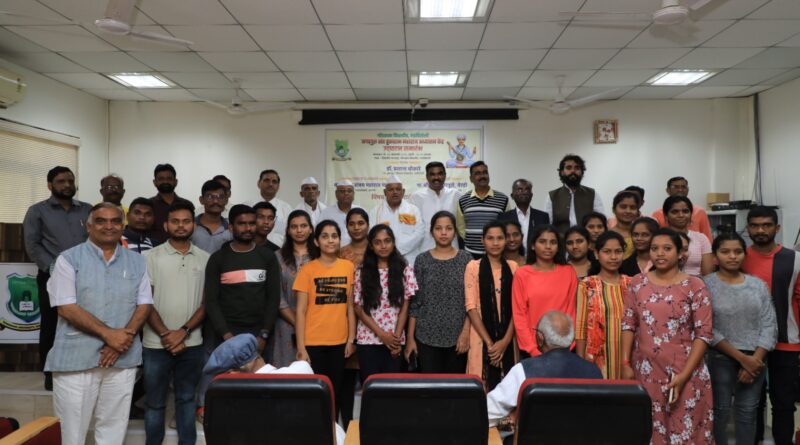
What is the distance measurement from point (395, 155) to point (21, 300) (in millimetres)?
4475

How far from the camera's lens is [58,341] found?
98.1 inches

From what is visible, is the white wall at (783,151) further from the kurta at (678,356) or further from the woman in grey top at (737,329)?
the kurta at (678,356)

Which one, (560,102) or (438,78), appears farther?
(560,102)

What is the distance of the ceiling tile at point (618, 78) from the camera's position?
5586 mm

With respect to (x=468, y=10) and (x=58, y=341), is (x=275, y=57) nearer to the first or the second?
(x=468, y=10)

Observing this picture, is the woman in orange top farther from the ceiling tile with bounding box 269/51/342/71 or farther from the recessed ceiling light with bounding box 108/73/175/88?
the recessed ceiling light with bounding box 108/73/175/88

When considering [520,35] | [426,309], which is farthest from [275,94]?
[426,309]

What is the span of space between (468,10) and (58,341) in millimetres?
3659

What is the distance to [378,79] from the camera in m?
5.83

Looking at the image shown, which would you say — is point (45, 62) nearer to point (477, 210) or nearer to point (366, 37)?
point (366, 37)

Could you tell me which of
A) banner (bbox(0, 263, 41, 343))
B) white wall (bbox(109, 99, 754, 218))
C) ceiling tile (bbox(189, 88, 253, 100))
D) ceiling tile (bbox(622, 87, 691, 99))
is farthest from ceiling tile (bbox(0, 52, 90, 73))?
ceiling tile (bbox(622, 87, 691, 99))

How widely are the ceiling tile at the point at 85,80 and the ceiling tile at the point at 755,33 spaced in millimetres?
6643

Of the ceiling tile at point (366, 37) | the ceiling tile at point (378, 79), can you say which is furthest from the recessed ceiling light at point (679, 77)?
the ceiling tile at point (366, 37)

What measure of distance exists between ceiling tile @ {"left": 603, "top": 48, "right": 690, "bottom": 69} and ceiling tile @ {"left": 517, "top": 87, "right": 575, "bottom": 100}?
2.88 feet
